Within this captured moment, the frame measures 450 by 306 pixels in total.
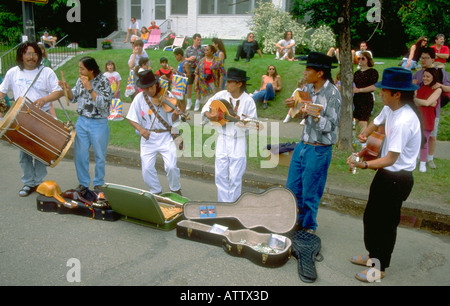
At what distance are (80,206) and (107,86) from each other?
170 centimetres

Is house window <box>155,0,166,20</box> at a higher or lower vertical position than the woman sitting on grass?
higher

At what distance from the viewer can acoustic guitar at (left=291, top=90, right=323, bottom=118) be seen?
4.35 metres

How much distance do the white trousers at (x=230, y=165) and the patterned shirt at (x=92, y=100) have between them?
171 centimetres

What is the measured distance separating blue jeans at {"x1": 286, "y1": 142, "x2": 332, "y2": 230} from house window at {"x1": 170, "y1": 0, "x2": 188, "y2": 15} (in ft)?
66.5

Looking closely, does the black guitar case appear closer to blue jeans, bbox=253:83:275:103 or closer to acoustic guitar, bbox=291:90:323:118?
acoustic guitar, bbox=291:90:323:118

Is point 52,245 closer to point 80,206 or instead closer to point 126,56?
point 80,206

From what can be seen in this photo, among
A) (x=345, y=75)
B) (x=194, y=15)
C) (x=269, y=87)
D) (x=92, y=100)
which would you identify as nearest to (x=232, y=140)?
(x=92, y=100)

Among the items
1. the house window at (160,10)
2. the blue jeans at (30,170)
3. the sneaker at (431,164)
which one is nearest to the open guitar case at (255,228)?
the blue jeans at (30,170)

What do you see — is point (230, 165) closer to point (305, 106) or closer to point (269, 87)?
point (305, 106)

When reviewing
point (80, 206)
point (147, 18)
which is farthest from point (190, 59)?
point (147, 18)

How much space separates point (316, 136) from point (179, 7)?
2060 centimetres

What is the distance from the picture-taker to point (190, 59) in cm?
1159

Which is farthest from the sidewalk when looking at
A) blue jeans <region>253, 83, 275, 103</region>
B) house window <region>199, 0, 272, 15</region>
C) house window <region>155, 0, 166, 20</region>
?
house window <region>155, 0, 166, 20</region>

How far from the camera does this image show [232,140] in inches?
200
